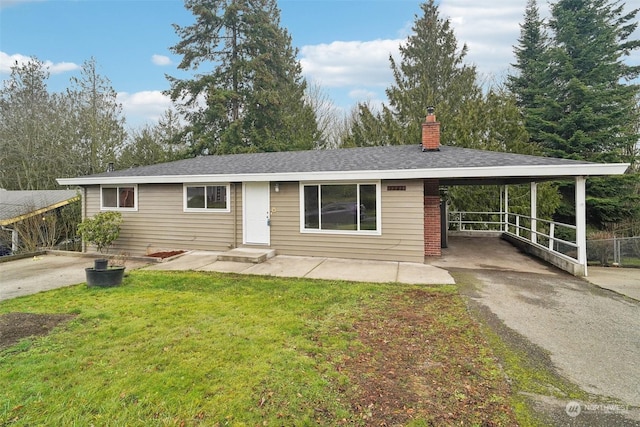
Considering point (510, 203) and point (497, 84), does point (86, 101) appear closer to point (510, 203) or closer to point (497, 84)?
point (510, 203)

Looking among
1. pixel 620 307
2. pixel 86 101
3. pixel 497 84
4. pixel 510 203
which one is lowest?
pixel 620 307

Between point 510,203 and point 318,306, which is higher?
point 510,203

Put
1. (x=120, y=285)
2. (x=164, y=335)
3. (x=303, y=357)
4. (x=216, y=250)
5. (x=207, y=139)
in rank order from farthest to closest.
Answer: (x=207, y=139) → (x=216, y=250) → (x=120, y=285) → (x=164, y=335) → (x=303, y=357)

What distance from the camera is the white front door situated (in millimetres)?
9445

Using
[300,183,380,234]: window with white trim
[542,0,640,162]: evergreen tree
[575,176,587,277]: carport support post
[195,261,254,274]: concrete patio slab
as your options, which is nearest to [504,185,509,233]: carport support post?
[542,0,640,162]: evergreen tree

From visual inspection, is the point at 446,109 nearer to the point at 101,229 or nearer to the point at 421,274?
the point at 421,274

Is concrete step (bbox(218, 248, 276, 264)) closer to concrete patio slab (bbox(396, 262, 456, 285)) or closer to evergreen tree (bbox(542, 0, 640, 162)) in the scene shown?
concrete patio slab (bbox(396, 262, 456, 285))

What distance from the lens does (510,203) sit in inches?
532

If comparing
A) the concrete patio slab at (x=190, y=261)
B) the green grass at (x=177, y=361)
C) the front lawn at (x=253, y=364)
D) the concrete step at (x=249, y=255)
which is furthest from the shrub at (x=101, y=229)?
the front lawn at (x=253, y=364)

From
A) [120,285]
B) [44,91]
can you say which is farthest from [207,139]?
[120,285]

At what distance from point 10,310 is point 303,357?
185 inches

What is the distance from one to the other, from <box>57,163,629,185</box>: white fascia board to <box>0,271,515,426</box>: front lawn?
10.6ft

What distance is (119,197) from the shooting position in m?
10.9

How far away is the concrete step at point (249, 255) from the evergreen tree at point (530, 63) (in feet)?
51.1
